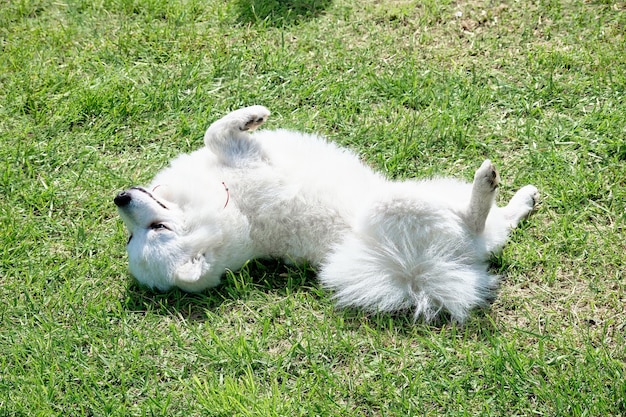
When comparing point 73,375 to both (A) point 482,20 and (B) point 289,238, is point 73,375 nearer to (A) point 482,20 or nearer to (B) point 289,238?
(B) point 289,238

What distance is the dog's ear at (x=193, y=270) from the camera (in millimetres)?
3824

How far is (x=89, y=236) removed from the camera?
4.38 metres

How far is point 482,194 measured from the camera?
3.70 meters

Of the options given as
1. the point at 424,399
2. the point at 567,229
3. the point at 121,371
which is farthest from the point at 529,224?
the point at 121,371

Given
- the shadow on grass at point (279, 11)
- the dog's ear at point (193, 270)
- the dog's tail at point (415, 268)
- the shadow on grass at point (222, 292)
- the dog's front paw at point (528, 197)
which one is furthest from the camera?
the shadow on grass at point (279, 11)

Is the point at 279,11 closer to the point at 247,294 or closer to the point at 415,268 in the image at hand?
the point at 247,294

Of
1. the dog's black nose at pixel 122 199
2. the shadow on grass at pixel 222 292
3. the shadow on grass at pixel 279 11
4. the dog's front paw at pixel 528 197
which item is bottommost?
the shadow on grass at pixel 222 292

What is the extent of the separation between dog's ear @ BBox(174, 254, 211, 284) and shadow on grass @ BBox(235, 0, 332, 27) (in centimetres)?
236

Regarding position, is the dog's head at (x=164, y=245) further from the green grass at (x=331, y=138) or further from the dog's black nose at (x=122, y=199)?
the green grass at (x=331, y=138)

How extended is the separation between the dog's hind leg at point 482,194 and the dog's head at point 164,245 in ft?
4.07

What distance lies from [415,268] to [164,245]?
1.21 m

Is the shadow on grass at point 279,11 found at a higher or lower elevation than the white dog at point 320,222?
higher

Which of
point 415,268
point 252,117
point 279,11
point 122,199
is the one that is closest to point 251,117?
point 252,117

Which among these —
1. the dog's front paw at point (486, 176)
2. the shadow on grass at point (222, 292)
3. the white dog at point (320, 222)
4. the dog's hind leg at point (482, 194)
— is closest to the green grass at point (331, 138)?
the shadow on grass at point (222, 292)
